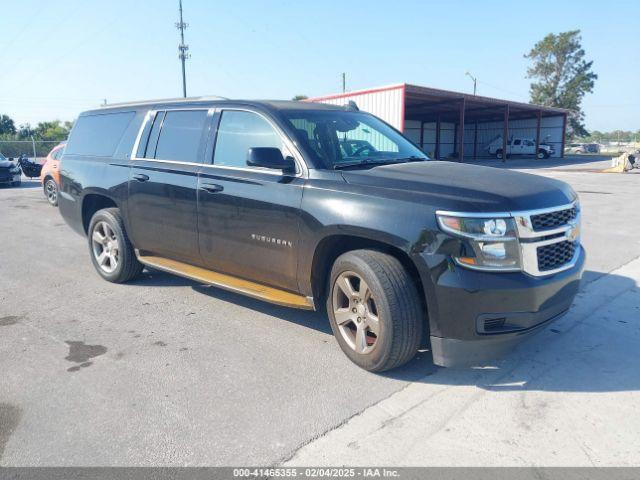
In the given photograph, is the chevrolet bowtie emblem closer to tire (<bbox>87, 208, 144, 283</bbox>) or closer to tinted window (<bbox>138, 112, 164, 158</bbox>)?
tinted window (<bbox>138, 112, 164, 158</bbox>)

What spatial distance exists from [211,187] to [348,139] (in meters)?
1.25

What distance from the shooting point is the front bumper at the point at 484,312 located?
3.02 m

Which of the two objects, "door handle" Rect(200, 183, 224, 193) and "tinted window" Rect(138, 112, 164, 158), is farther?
"tinted window" Rect(138, 112, 164, 158)

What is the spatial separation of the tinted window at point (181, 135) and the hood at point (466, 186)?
1709 millimetres

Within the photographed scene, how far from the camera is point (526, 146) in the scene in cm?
4594

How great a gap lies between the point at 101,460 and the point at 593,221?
9.86 m

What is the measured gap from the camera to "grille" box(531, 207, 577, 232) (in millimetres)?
3160

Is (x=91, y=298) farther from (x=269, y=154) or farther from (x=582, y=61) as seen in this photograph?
(x=582, y=61)

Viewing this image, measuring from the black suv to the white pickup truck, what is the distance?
44711 millimetres

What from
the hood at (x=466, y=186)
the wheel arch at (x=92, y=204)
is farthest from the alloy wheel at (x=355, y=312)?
the wheel arch at (x=92, y=204)

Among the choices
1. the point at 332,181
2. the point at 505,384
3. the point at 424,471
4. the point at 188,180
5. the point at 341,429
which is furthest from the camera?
the point at 188,180

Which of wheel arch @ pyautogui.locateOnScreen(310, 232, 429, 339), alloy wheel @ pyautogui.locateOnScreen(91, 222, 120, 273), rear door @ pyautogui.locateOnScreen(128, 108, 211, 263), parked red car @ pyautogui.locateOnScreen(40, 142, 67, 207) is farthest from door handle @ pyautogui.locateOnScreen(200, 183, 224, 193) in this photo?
parked red car @ pyautogui.locateOnScreen(40, 142, 67, 207)

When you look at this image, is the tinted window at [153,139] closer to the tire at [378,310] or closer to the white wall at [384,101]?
the tire at [378,310]

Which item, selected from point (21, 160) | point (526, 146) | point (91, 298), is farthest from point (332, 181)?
point (526, 146)
